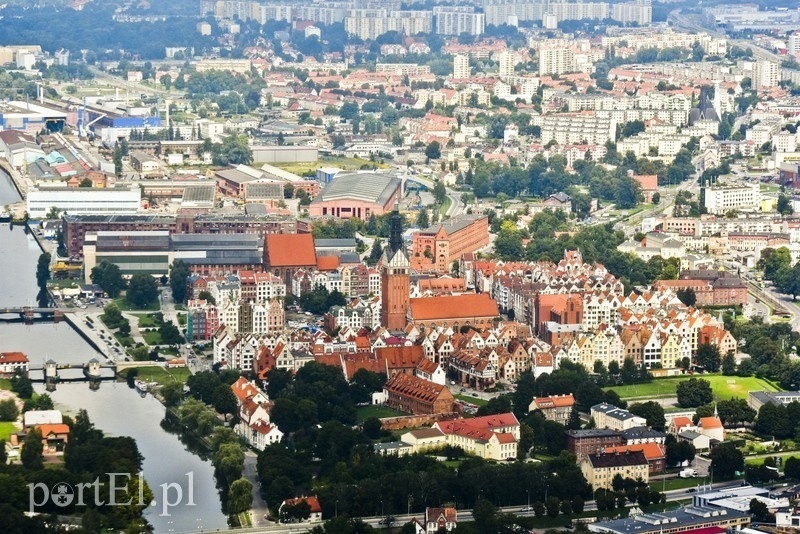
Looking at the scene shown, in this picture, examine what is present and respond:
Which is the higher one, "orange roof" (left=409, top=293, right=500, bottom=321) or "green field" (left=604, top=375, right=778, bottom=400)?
"orange roof" (left=409, top=293, right=500, bottom=321)

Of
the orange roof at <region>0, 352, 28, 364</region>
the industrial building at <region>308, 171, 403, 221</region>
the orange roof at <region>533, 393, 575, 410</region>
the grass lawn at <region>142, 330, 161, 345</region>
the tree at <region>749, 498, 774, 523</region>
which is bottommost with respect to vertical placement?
the industrial building at <region>308, 171, 403, 221</region>

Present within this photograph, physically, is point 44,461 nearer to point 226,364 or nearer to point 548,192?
point 226,364

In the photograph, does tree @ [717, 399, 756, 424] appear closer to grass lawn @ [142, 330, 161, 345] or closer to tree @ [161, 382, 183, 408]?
tree @ [161, 382, 183, 408]

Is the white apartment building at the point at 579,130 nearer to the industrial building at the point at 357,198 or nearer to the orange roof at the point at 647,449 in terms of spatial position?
the industrial building at the point at 357,198

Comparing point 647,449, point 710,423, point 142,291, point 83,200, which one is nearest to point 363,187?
point 83,200

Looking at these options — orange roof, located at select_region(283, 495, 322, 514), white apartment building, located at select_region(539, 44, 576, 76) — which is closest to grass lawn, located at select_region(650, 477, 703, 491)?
orange roof, located at select_region(283, 495, 322, 514)

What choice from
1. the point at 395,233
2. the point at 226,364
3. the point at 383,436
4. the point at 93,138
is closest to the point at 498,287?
the point at 395,233
